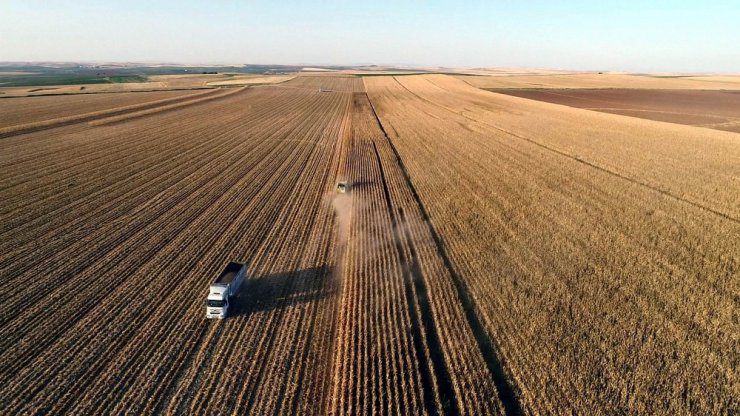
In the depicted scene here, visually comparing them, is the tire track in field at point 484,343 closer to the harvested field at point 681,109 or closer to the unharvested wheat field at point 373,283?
the unharvested wheat field at point 373,283

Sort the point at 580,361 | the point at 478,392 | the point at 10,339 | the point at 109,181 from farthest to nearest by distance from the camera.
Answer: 1. the point at 109,181
2. the point at 10,339
3. the point at 580,361
4. the point at 478,392

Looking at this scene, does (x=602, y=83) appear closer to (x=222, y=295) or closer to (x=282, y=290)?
(x=282, y=290)

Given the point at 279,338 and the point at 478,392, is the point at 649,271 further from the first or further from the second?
the point at 279,338

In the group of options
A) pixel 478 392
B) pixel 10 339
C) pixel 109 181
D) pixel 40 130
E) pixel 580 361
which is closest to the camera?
pixel 478 392

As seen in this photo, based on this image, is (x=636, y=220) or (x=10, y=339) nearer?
(x=10, y=339)

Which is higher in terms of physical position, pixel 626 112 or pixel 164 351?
pixel 626 112

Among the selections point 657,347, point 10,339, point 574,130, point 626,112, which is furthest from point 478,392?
point 626,112

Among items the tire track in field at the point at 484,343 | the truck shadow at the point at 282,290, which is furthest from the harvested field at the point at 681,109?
the truck shadow at the point at 282,290
